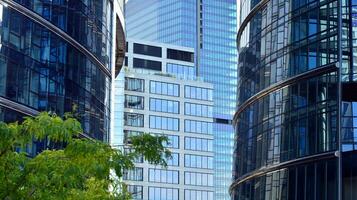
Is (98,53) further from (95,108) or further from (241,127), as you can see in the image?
(241,127)

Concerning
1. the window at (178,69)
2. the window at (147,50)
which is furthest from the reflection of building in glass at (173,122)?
the window at (147,50)

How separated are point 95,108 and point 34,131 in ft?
106

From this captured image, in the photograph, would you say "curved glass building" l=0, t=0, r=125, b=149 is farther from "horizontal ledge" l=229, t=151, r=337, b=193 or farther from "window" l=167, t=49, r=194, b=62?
"window" l=167, t=49, r=194, b=62

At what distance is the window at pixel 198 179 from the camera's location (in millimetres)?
123125

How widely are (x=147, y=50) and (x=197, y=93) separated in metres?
16.1

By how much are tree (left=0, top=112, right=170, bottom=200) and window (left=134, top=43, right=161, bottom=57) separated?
12671 centimetres

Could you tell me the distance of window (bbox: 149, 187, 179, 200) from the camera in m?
119

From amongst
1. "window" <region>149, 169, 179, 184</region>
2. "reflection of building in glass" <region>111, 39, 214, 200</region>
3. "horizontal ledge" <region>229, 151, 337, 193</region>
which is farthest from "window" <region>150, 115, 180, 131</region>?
"horizontal ledge" <region>229, 151, 337, 193</region>

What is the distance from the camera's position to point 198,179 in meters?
125

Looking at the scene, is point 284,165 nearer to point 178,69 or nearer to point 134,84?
point 134,84

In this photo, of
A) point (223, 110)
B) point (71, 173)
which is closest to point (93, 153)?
point (71, 173)

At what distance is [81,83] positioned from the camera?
4169 centimetres

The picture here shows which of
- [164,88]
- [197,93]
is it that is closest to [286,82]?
[164,88]

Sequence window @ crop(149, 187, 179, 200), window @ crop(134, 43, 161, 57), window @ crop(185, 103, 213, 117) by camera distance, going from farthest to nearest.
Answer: window @ crop(134, 43, 161, 57) → window @ crop(185, 103, 213, 117) → window @ crop(149, 187, 179, 200)
